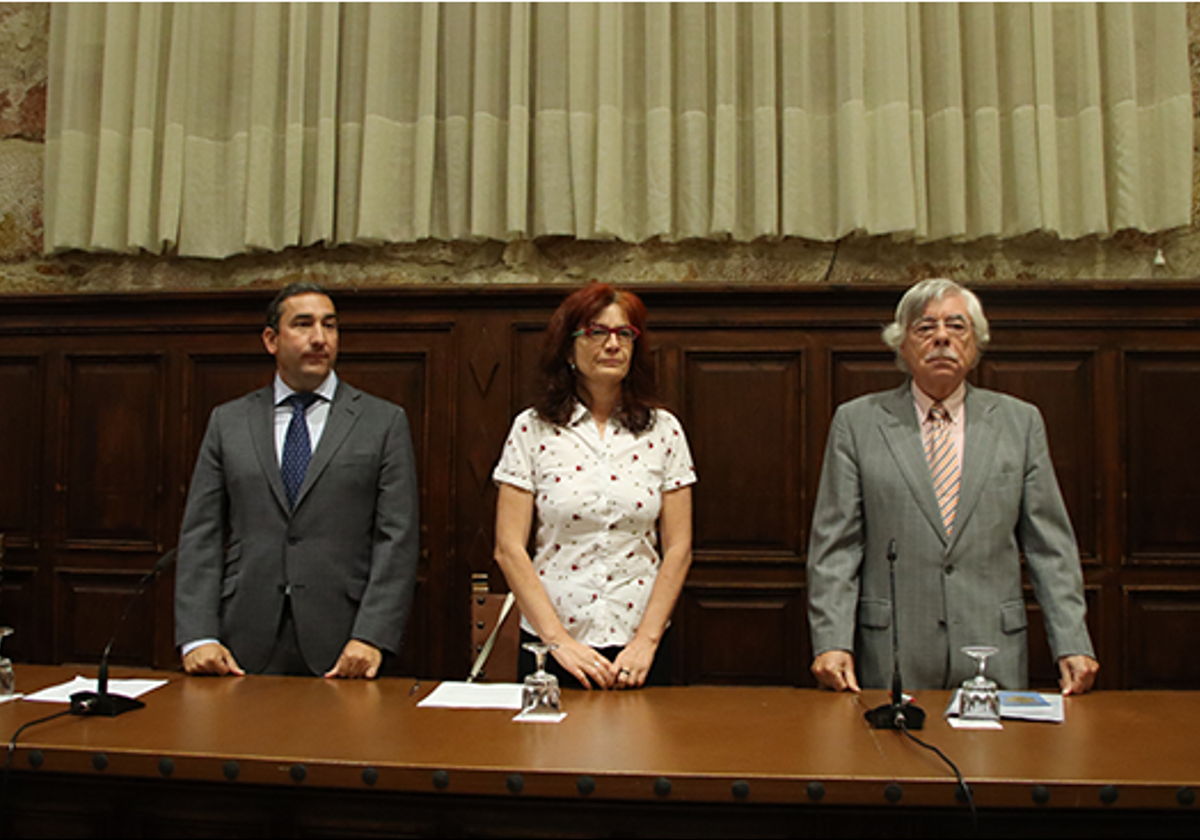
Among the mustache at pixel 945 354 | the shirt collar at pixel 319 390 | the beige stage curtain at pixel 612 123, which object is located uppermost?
the beige stage curtain at pixel 612 123

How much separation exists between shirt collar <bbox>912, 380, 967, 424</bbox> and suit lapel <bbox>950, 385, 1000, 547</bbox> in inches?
1.2

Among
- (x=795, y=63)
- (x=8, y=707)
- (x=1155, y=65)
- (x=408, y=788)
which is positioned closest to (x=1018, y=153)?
(x=1155, y=65)

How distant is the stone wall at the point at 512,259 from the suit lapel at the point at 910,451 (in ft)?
4.92

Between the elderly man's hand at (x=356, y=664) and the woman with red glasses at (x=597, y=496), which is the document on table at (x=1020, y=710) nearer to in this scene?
the woman with red glasses at (x=597, y=496)

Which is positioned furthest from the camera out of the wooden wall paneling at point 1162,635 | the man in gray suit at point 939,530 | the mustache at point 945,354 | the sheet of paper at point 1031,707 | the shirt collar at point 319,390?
the wooden wall paneling at point 1162,635

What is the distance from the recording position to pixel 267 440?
285 centimetres

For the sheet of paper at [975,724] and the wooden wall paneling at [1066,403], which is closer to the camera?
the sheet of paper at [975,724]

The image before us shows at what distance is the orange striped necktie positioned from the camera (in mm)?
2527

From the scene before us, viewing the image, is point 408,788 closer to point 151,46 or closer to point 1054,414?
point 1054,414

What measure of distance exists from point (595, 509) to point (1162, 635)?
2.64 meters

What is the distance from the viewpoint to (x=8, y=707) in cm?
215

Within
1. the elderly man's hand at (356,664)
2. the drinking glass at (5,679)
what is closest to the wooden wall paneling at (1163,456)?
the elderly man's hand at (356,664)

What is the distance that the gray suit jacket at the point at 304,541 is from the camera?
9.02 feet

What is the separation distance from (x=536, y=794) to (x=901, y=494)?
4.37ft
